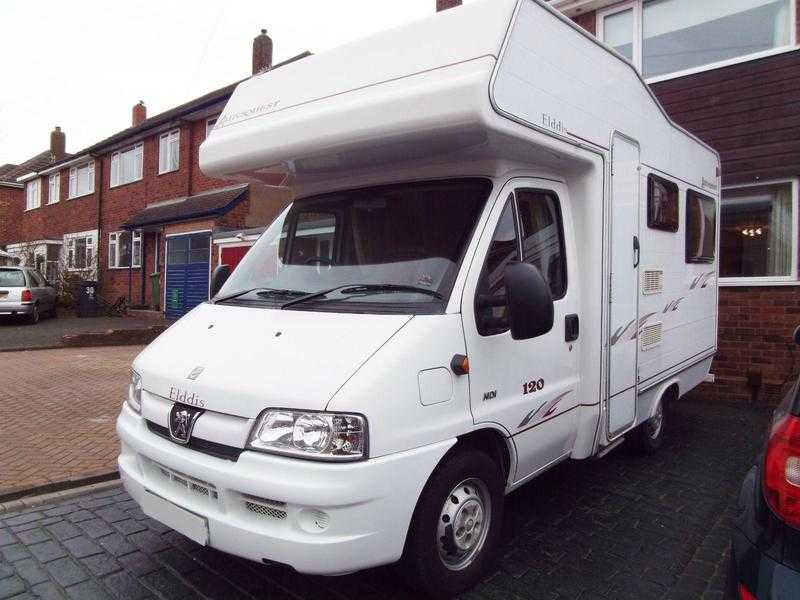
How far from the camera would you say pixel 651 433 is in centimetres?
→ 512

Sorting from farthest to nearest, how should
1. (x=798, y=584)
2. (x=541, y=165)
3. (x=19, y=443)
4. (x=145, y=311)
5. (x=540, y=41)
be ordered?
(x=145, y=311), (x=19, y=443), (x=541, y=165), (x=540, y=41), (x=798, y=584)

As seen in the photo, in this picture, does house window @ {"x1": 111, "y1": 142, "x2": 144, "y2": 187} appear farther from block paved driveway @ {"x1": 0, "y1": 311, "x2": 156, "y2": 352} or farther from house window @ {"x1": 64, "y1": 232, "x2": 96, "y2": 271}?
block paved driveway @ {"x1": 0, "y1": 311, "x2": 156, "y2": 352}

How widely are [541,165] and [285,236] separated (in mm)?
1689

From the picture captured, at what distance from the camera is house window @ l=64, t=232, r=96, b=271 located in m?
22.4

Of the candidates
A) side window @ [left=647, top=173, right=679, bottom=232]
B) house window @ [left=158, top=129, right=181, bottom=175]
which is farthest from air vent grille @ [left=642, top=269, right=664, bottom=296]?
house window @ [left=158, top=129, right=181, bottom=175]

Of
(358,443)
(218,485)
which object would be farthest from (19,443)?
(358,443)

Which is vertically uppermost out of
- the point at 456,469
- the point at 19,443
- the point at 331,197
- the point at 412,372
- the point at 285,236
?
the point at 331,197

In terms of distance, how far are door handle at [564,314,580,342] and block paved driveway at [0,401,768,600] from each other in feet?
4.07

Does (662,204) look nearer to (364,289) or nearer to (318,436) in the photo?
(364,289)

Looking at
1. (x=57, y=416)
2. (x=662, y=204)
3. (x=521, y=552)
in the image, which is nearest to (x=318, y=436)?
(x=521, y=552)

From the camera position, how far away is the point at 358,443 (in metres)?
2.32

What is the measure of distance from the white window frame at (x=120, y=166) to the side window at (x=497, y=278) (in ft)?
67.0

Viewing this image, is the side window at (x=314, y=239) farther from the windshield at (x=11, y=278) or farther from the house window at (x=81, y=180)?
the house window at (x=81, y=180)

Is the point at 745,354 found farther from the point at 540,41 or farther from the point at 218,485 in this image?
the point at 218,485
